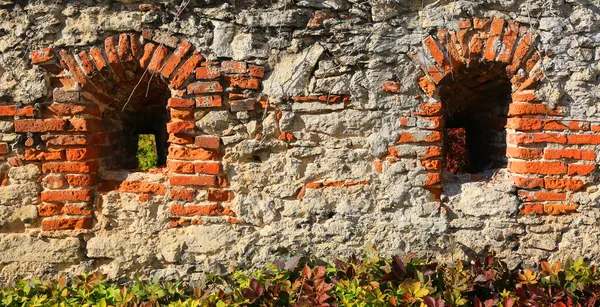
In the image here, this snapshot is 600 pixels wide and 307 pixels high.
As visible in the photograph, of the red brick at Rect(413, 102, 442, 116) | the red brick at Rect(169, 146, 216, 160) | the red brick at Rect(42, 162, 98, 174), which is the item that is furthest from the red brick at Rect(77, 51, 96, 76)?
the red brick at Rect(413, 102, 442, 116)

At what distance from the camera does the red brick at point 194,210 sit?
124 inches

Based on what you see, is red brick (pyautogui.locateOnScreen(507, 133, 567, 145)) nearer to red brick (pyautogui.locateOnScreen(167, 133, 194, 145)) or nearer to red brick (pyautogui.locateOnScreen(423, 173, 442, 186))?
red brick (pyautogui.locateOnScreen(423, 173, 442, 186))

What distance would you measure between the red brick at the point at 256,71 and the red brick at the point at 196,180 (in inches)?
29.6

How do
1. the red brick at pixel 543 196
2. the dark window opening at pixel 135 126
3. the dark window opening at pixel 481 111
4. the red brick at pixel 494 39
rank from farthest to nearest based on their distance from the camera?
1. the dark window opening at pixel 135 126
2. the dark window opening at pixel 481 111
3. the red brick at pixel 543 196
4. the red brick at pixel 494 39

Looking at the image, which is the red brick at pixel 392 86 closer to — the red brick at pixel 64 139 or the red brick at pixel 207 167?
the red brick at pixel 207 167

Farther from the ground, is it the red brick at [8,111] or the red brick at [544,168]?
the red brick at [8,111]

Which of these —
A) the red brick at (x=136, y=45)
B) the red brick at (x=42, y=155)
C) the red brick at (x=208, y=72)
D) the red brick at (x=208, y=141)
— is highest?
the red brick at (x=136, y=45)

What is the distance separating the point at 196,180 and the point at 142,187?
40 centimetres

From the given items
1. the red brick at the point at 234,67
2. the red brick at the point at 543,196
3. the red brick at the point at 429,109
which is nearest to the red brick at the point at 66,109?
the red brick at the point at 234,67

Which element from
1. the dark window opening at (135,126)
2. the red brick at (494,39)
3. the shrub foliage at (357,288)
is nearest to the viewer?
the shrub foliage at (357,288)

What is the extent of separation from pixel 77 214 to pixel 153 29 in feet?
4.53

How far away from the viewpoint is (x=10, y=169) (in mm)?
3160

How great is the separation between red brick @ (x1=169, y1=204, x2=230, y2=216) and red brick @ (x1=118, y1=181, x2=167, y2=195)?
0.15 meters

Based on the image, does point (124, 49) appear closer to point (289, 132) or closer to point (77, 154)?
point (77, 154)
